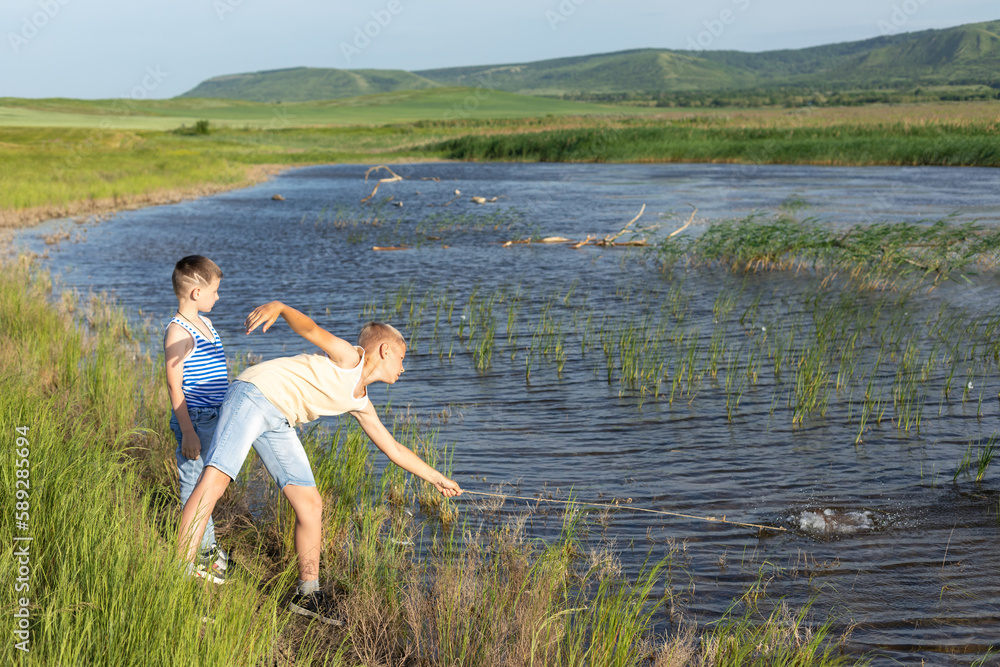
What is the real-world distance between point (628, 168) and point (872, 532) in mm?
41753

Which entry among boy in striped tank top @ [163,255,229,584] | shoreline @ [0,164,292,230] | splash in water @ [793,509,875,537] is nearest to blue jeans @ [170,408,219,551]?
boy in striped tank top @ [163,255,229,584]

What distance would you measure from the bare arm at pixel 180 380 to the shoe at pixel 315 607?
97 centimetres

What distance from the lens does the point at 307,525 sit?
161 inches

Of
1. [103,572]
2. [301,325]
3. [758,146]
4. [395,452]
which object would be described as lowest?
[103,572]

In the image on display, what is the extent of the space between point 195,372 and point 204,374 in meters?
0.05

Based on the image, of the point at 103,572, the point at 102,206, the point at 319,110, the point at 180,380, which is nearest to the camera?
→ the point at 103,572

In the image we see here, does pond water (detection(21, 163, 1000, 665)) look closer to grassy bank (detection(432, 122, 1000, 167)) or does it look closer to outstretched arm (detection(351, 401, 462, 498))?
outstretched arm (detection(351, 401, 462, 498))

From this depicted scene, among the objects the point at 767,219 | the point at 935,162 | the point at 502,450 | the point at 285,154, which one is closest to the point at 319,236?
the point at 767,219

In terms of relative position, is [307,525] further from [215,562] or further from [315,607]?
[215,562]

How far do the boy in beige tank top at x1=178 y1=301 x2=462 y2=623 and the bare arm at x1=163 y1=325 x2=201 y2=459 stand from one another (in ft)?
1.37

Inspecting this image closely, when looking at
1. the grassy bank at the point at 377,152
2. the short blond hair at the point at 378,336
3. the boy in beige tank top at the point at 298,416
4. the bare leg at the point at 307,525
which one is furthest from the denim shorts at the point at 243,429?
the grassy bank at the point at 377,152

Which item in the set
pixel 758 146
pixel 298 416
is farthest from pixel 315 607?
pixel 758 146

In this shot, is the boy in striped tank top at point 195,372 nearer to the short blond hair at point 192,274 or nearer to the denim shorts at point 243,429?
the short blond hair at point 192,274

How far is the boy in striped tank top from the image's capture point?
13.7 feet
